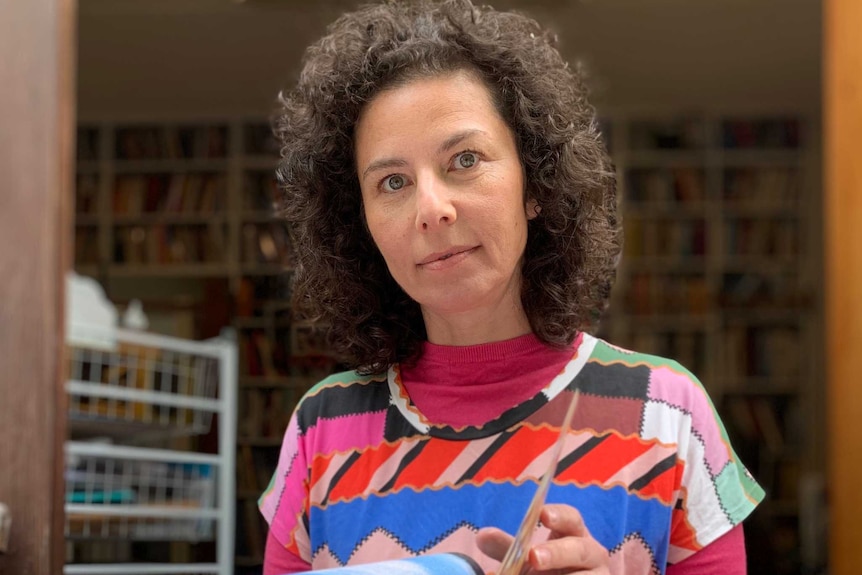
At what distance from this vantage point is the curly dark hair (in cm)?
94

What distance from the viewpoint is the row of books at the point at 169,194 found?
17.6ft

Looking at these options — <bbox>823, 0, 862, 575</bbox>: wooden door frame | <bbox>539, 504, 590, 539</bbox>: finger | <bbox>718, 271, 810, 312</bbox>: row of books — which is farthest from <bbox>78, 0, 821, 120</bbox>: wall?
<bbox>539, 504, 590, 539</bbox>: finger

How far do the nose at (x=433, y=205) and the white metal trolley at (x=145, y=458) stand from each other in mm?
1382

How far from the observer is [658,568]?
89 cm

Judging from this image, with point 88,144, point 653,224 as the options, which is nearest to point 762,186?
point 653,224

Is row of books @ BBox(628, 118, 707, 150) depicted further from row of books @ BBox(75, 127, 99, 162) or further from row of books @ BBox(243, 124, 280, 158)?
row of books @ BBox(75, 127, 99, 162)

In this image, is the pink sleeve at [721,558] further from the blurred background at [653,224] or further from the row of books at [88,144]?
the row of books at [88,144]

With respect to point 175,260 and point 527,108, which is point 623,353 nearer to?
point 527,108

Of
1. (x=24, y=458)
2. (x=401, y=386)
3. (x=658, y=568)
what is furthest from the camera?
(x=24, y=458)

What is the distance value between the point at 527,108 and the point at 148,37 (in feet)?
11.8

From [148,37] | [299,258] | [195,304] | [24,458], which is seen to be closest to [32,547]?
[24,458]

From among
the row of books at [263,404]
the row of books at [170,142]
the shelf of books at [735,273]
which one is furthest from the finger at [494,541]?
the row of books at [170,142]

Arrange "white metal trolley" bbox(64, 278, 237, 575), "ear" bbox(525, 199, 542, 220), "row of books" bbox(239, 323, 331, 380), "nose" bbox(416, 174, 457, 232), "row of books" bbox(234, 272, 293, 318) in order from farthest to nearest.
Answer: "row of books" bbox(234, 272, 293, 318), "row of books" bbox(239, 323, 331, 380), "white metal trolley" bbox(64, 278, 237, 575), "ear" bbox(525, 199, 542, 220), "nose" bbox(416, 174, 457, 232)

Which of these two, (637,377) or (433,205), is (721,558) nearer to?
(637,377)
